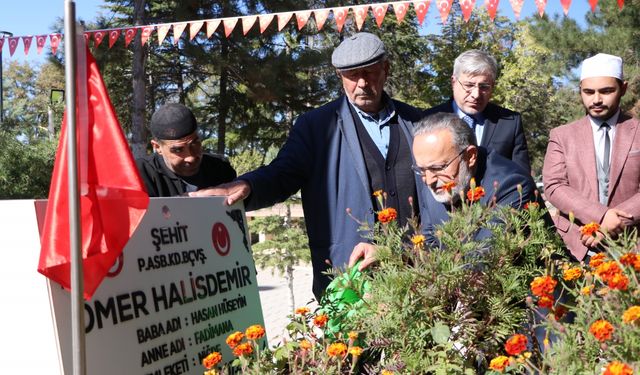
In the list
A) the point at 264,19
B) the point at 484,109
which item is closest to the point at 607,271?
the point at 484,109

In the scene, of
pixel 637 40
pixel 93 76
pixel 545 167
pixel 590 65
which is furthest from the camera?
pixel 637 40

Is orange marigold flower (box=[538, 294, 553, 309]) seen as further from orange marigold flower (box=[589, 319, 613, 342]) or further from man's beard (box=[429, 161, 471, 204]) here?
man's beard (box=[429, 161, 471, 204])

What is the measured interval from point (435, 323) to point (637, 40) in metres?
16.0

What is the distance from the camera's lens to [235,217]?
2.40 metres

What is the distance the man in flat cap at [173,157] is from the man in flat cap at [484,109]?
1.15m

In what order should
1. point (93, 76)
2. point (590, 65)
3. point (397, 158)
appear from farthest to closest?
point (590, 65)
point (397, 158)
point (93, 76)

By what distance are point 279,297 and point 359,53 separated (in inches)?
288

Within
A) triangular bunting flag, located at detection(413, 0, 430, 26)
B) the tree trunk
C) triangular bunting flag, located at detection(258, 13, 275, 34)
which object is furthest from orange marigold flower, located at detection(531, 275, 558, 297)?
the tree trunk

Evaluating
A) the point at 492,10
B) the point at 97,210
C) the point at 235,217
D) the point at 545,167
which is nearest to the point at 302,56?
the point at 492,10

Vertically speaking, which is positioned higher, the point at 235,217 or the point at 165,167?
the point at 165,167

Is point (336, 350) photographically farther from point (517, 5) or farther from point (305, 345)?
point (517, 5)

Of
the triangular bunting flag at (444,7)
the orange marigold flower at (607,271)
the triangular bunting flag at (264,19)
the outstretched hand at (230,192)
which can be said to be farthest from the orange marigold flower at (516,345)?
the triangular bunting flag at (264,19)

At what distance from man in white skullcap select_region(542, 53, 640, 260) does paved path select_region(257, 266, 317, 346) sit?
360cm

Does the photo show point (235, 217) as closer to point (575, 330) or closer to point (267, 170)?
point (267, 170)
